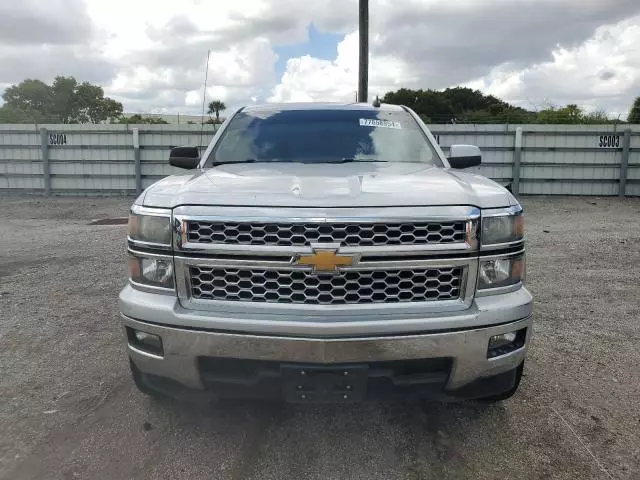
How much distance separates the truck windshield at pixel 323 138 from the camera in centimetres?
378

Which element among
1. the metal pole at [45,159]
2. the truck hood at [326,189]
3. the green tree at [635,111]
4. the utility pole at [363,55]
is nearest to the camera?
the truck hood at [326,189]

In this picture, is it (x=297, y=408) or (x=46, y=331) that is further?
(x=46, y=331)

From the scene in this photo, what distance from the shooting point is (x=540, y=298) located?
5555mm

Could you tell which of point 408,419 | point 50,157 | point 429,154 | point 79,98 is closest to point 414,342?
point 408,419

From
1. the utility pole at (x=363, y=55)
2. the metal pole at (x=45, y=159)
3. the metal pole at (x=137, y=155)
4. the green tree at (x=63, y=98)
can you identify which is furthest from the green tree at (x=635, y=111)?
the green tree at (x=63, y=98)

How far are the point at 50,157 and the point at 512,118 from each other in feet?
52.6

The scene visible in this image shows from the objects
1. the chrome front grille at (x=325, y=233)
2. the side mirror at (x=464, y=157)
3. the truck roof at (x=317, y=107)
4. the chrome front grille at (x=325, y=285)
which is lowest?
the chrome front grille at (x=325, y=285)

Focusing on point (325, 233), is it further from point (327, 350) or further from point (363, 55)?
point (363, 55)

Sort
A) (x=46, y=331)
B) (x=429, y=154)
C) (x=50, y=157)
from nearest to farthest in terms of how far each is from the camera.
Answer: (x=429, y=154), (x=46, y=331), (x=50, y=157)

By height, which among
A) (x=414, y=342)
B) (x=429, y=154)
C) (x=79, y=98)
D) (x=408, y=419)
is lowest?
(x=408, y=419)

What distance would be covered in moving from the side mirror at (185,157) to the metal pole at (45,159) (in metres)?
14.1

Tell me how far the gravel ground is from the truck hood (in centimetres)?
127

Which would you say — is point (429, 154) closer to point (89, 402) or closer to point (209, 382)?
point (209, 382)

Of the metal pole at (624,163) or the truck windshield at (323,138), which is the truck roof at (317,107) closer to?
the truck windshield at (323,138)
